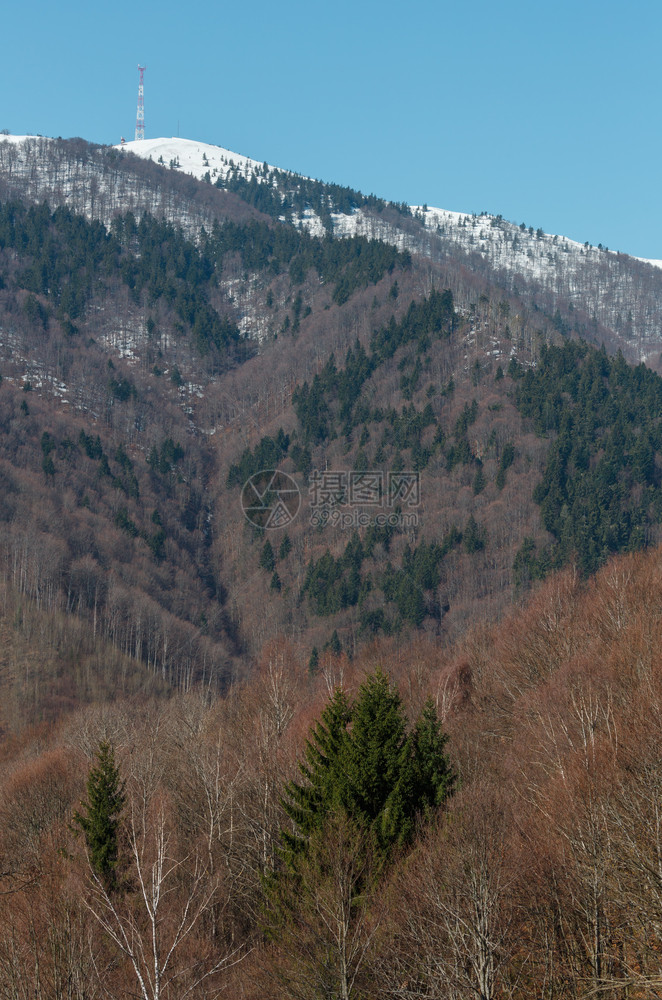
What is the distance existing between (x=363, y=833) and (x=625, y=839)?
9829mm

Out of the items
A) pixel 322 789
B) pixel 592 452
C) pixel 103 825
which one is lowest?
pixel 103 825

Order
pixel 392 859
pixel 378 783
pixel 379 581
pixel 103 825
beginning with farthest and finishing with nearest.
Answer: pixel 379 581, pixel 103 825, pixel 378 783, pixel 392 859

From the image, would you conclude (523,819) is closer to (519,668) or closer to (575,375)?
(519,668)

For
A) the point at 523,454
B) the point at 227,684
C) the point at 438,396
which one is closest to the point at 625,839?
the point at 227,684

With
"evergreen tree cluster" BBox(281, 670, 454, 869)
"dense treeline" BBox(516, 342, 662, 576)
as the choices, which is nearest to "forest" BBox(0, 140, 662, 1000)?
"evergreen tree cluster" BBox(281, 670, 454, 869)

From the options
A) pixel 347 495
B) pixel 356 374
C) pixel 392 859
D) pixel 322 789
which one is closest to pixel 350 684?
pixel 322 789

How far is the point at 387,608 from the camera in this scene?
139m

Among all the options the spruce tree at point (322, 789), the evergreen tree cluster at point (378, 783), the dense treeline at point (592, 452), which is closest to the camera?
the evergreen tree cluster at point (378, 783)

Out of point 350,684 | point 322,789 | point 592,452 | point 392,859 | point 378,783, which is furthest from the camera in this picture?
point 592,452

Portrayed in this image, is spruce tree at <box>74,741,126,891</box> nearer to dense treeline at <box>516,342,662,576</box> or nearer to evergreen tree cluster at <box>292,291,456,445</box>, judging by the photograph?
dense treeline at <box>516,342,662,576</box>

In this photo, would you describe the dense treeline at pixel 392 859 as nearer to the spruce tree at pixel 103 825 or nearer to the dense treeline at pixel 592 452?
the spruce tree at pixel 103 825

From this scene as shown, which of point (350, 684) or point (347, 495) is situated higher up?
point (347, 495)

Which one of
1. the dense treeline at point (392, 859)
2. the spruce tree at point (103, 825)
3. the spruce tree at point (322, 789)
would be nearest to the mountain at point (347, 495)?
the dense treeline at point (392, 859)

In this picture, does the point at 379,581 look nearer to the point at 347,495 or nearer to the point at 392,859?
the point at 347,495
